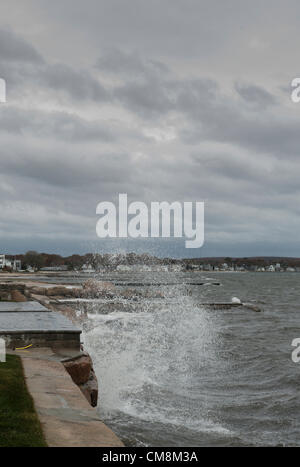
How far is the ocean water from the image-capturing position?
23.7 ft

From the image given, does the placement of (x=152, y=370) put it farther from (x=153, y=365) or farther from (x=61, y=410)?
(x=61, y=410)

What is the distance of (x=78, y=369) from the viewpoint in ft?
23.7

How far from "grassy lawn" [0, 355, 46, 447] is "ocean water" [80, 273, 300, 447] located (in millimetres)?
1869

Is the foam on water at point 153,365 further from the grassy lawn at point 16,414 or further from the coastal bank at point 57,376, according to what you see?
the grassy lawn at point 16,414

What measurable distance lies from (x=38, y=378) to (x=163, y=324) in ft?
52.3

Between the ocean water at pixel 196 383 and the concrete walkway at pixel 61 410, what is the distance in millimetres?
1382

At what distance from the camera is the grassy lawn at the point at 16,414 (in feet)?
12.5

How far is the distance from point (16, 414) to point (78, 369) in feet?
9.15

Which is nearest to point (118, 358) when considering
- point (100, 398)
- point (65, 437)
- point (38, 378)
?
point (100, 398)

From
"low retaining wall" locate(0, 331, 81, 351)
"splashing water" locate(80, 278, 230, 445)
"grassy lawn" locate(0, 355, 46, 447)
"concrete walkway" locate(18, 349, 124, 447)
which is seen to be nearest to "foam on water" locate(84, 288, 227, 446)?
"splashing water" locate(80, 278, 230, 445)

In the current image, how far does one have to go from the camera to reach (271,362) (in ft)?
43.5

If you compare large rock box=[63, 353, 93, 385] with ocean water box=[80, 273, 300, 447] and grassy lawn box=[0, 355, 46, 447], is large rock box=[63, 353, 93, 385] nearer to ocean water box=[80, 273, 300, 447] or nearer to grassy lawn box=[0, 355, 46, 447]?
ocean water box=[80, 273, 300, 447]

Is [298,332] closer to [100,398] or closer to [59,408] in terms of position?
[100,398]
